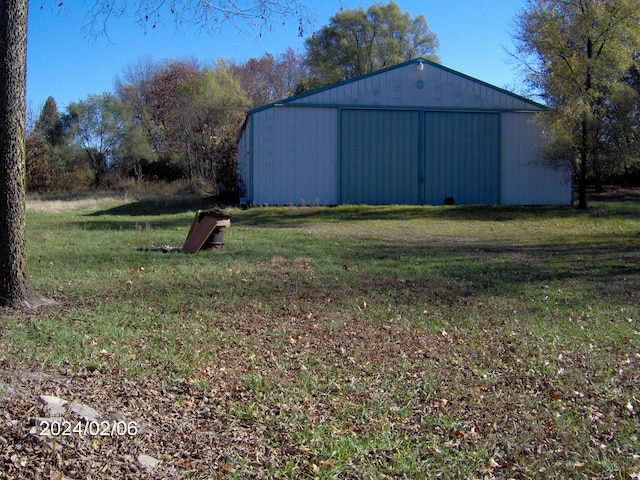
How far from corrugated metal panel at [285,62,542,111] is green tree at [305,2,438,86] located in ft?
78.1

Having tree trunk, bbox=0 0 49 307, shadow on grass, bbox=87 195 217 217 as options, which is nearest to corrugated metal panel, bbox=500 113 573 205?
shadow on grass, bbox=87 195 217 217

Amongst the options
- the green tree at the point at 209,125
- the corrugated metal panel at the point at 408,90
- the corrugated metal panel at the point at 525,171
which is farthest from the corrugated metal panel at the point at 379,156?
the green tree at the point at 209,125

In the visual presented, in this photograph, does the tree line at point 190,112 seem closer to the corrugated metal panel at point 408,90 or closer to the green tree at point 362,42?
the green tree at point 362,42

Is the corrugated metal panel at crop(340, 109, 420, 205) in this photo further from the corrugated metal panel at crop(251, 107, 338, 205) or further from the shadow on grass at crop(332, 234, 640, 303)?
the shadow on grass at crop(332, 234, 640, 303)

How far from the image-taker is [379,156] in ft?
77.0

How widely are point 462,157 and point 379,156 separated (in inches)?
128

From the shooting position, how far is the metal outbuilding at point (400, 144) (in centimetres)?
2311

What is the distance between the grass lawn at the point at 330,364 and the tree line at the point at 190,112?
2014cm

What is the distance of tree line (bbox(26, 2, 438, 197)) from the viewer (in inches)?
1446

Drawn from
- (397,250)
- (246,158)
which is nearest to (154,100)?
(246,158)

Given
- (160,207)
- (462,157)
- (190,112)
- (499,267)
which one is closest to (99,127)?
(190,112)

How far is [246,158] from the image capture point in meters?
24.7

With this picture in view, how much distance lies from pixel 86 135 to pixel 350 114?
2352cm

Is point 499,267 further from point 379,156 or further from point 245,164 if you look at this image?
point 245,164
